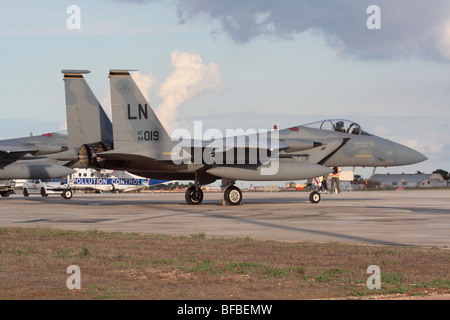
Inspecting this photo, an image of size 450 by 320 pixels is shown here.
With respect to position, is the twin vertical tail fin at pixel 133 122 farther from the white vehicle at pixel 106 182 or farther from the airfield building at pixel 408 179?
the airfield building at pixel 408 179

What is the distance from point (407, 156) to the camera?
28.1m

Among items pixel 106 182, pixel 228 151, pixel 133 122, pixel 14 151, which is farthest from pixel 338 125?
pixel 106 182

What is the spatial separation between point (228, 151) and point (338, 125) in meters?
6.09

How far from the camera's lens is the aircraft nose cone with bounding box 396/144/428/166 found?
28.0 m

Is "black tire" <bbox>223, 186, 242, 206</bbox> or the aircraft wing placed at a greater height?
the aircraft wing

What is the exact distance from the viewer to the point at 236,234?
13281mm

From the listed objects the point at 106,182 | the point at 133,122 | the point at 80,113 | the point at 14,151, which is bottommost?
the point at 106,182

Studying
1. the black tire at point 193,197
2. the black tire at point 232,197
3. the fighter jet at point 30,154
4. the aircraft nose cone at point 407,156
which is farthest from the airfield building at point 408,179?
the black tire at point 232,197

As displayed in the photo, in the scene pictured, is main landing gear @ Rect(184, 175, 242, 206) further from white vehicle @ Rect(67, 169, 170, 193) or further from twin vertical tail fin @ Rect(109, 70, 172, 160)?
white vehicle @ Rect(67, 169, 170, 193)

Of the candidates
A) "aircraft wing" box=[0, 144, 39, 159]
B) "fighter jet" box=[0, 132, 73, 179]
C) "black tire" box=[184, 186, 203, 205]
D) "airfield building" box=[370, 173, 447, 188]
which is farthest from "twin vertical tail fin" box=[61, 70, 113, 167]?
"airfield building" box=[370, 173, 447, 188]

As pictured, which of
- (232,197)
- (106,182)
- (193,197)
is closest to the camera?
(232,197)

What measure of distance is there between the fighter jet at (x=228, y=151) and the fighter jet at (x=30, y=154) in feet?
32.6

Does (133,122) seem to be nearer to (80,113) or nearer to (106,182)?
(80,113)

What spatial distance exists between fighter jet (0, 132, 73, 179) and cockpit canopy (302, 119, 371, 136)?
16191 mm
